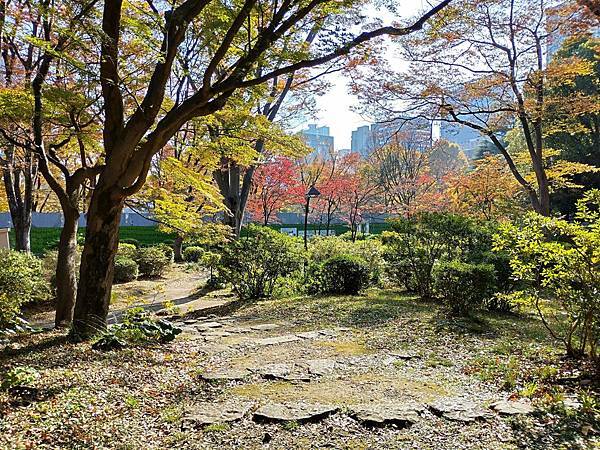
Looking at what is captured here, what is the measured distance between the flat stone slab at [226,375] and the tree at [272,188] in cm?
1224

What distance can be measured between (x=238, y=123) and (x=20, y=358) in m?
3.59

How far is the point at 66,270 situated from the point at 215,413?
3.87m

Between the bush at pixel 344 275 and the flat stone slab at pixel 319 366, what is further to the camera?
the bush at pixel 344 275

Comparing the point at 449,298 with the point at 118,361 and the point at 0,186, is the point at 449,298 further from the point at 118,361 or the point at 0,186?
the point at 0,186

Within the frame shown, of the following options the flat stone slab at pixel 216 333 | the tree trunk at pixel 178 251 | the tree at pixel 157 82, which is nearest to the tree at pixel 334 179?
the tree trunk at pixel 178 251

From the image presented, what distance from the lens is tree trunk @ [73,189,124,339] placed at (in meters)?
4.36

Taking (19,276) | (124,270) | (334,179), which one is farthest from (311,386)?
(334,179)

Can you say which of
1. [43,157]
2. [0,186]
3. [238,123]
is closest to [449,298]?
[238,123]

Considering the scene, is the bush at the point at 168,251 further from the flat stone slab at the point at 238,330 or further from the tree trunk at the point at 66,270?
the flat stone slab at the point at 238,330

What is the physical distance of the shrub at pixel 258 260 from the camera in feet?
23.2

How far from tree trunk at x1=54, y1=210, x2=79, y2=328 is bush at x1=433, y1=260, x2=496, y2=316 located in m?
4.74

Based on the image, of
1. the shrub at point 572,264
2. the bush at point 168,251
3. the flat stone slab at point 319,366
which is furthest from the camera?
the bush at point 168,251

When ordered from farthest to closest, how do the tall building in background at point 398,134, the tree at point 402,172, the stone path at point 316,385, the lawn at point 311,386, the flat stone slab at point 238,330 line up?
the tree at point 402,172, the tall building in background at point 398,134, the flat stone slab at point 238,330, the stone path at point 316,385, the lawn at point 311,386

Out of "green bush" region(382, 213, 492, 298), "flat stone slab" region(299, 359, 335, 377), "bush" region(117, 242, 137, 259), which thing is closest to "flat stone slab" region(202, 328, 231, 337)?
"flat stone slab" region(299, 359, 335, 377)
